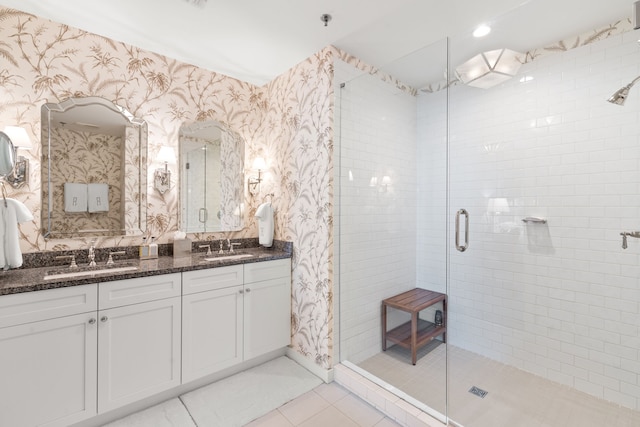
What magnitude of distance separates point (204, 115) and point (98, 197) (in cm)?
110

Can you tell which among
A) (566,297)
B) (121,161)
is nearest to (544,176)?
(566,297)

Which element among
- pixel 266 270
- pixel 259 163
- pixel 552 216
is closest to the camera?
pixel 552 216

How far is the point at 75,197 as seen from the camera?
2.07m

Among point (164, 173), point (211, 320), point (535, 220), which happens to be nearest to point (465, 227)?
point (535, 220)

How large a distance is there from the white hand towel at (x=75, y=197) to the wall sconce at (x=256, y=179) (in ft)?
4.31

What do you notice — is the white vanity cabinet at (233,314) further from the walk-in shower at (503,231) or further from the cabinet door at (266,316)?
the walk-in shower at (503,231)

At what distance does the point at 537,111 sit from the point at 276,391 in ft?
9.25

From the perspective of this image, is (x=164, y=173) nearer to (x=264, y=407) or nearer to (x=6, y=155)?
(x=6, y=155)

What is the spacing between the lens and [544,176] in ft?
6.95

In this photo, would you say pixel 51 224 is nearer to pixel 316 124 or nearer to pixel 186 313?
pixel 186 313

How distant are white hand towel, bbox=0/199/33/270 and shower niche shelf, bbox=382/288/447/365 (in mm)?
2577

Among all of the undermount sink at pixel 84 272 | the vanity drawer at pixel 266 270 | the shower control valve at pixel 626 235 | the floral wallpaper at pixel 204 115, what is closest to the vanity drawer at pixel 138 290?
the undermount sink at pixel 84 272

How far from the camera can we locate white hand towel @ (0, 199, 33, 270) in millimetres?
1652

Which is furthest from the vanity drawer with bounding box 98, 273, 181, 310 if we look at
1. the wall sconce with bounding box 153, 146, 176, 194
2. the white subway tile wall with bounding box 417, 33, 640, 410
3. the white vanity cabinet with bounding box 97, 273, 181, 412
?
the white subway tile wall with bounding box 417, 33, 640, 410
